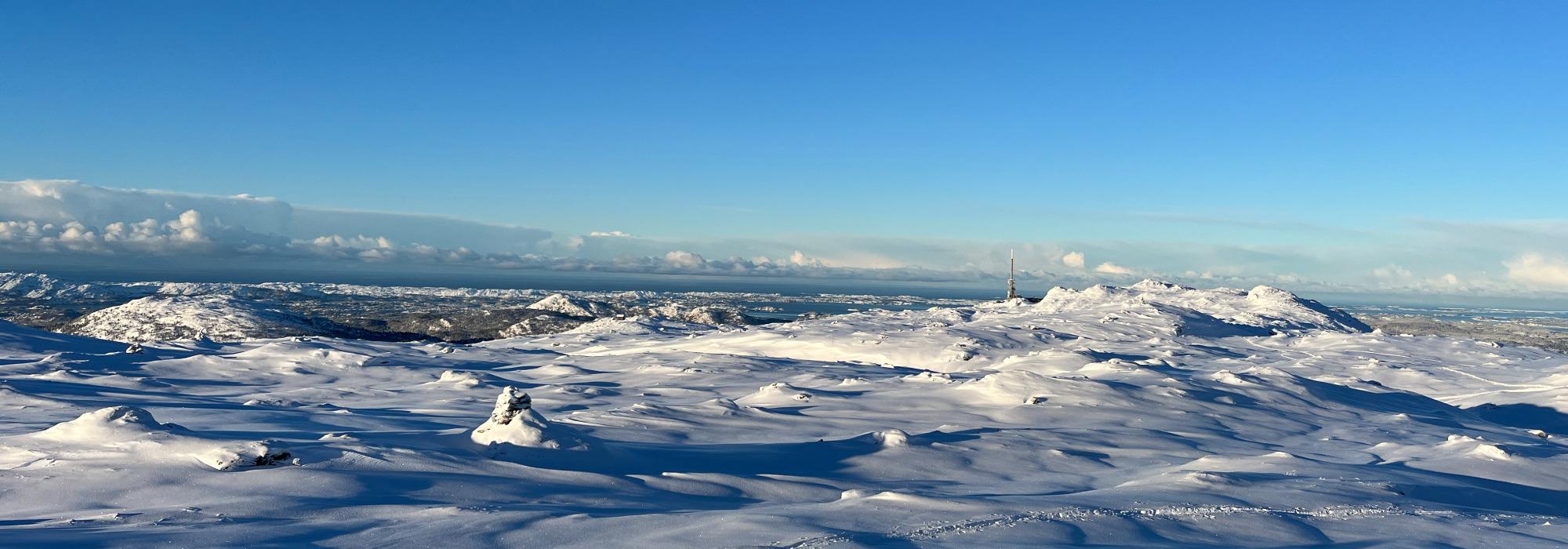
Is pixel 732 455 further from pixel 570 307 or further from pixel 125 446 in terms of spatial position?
pixel 570 307

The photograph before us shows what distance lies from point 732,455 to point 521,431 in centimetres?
408

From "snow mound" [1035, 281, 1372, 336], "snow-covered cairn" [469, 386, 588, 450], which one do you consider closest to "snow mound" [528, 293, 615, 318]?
"snow mound" [1035, 281, 1372, 336]

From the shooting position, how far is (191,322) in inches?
4993

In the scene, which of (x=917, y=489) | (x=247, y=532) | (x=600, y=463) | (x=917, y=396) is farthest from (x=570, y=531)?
(x=917, y=396)

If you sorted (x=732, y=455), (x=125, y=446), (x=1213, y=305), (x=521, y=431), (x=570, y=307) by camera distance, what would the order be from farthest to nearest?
(x=570, y=307) < (x=1213, y=305) < (x=732, y=455) < (x=521, y=431) < (x=125, y=446)

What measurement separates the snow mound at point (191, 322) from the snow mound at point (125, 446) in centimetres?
11742

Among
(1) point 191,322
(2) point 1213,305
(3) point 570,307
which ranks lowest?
(1) point 191,322

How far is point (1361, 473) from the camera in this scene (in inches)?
709

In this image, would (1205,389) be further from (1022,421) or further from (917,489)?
(917,489)

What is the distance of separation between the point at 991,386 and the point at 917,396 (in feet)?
8.01

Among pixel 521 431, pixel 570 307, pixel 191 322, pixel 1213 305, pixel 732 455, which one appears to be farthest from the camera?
pixel 570 307

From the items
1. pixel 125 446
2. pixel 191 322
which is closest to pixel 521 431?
pixel 125 446

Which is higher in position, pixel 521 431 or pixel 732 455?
pixel 521 431

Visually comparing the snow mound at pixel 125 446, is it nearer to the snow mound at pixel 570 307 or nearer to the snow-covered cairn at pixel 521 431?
the snow-covered cairn at pixel 521 431
